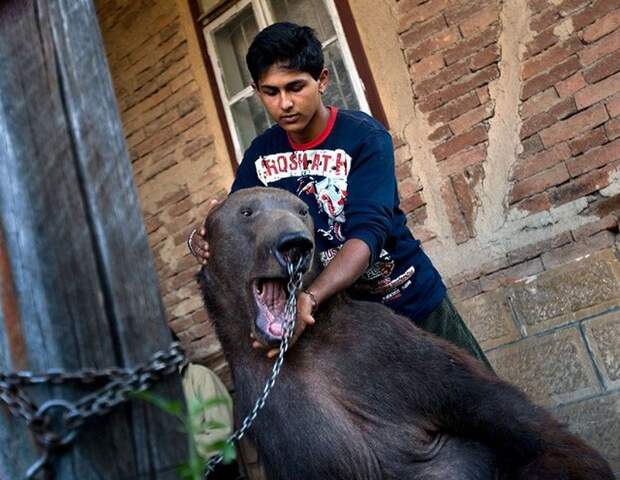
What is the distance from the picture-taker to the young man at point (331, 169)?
3035 millimetres

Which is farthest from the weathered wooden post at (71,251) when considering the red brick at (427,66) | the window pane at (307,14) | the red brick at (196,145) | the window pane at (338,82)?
the red brick at (196,145)

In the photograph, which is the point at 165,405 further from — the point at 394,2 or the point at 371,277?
the point at 394,2

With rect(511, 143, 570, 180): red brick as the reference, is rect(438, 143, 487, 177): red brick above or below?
above

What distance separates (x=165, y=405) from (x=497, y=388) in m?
1.58

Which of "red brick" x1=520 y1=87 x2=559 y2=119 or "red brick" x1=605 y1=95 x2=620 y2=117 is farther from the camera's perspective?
"red brick" x1=520 y1=87 x2=559 y2=119

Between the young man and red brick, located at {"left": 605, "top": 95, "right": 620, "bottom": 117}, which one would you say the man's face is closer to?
the young man

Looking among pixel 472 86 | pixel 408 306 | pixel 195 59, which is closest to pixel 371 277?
pixel 408 306

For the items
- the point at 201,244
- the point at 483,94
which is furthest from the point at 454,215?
the point at 201,244

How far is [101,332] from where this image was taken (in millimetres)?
1355

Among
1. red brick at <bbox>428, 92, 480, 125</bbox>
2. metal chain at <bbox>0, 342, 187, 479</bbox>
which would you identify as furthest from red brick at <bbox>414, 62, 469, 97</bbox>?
metal chain at <bbox>0, 342, 187, 479</bbox>

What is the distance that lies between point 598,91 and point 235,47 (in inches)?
111

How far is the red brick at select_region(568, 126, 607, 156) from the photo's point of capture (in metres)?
4.21

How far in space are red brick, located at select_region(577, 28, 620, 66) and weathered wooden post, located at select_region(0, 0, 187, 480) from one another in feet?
11.1

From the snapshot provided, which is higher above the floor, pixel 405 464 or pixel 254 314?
pixel 254 314
